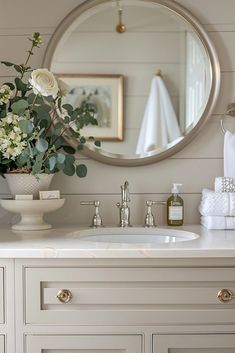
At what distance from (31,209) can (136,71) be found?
0.66 m

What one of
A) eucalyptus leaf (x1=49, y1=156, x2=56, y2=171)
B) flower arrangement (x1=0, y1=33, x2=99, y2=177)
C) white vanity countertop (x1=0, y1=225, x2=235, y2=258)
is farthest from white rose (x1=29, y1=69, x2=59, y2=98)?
white vanity countertop (x1=0, y1=225, x2=235, y2=258)

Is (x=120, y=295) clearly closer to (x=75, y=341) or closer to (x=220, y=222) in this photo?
(x=75, y=341)

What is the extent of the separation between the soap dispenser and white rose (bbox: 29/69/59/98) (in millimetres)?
575

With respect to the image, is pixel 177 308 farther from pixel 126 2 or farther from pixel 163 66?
pixel 126 2

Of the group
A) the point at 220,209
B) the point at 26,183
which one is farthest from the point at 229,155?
the point at 26,183

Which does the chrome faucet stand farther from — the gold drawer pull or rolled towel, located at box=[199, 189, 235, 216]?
the gold drawer pull

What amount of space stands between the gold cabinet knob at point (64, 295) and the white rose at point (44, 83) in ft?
2.10

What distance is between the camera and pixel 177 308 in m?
1.66

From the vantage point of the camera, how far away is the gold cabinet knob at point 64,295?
1.65 m

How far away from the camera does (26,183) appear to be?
1.97 metres

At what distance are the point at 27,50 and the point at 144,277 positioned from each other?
1006mm

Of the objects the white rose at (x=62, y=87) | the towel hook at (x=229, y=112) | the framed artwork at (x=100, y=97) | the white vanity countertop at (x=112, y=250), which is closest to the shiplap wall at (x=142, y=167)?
the towel hook at (x=229, y=112)

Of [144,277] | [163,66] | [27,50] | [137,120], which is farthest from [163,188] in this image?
[27,50]

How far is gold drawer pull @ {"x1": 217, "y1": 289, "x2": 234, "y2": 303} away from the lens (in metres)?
1.65
